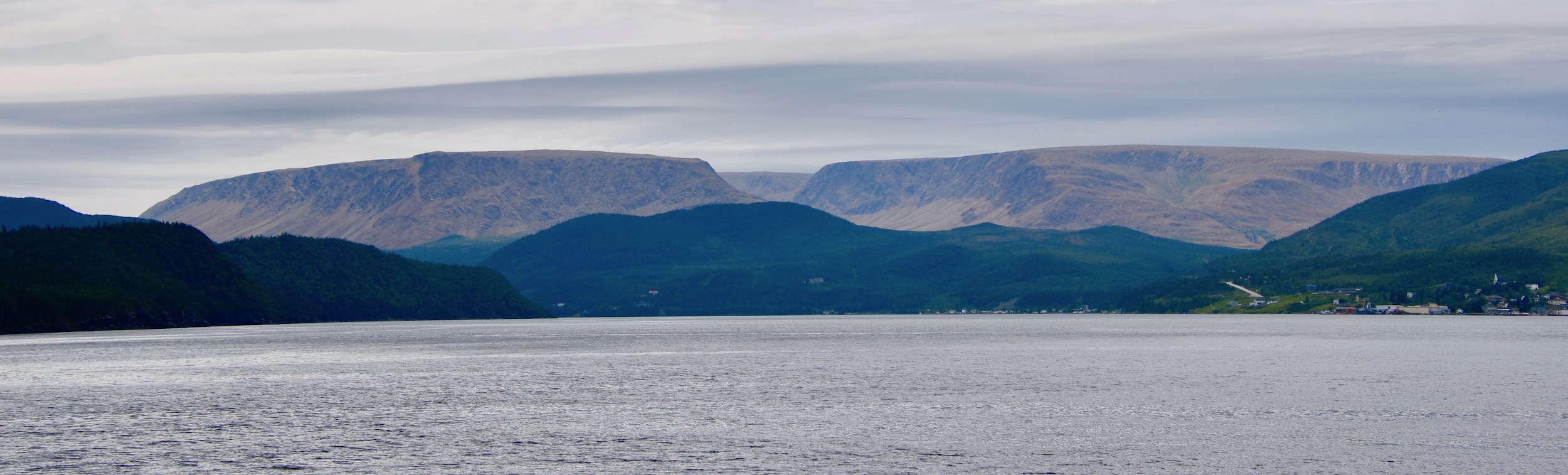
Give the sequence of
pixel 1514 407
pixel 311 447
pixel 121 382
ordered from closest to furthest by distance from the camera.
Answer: pixel 311 447
pixel 1514 407
pixel 121 382

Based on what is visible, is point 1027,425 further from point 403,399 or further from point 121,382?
point 121,382

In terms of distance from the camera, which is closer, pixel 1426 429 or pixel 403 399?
pixel 1426 429

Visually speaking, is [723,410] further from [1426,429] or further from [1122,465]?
[1426,429]

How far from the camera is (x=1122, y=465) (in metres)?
93.3

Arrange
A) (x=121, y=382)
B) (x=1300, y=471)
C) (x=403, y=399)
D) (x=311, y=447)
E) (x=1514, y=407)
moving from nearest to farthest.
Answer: (x=1300, y=471) → (x=311, y=447) → (x=1514, y=407) → (x=403, y=399) → (x=121, y=382)

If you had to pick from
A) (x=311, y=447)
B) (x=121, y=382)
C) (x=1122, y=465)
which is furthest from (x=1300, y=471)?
(x=121, y=382)

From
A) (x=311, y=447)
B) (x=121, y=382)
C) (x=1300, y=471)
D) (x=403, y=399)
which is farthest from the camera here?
(x=121, y=382)

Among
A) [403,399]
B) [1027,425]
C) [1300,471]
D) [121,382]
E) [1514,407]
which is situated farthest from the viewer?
[121,382]

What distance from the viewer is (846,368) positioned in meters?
192

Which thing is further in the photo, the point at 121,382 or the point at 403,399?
the point at 121,382

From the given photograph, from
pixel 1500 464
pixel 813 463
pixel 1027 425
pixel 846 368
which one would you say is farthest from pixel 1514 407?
pixel 846 368

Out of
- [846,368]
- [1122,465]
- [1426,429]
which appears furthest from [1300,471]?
[846,368]

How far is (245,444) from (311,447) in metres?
6.23

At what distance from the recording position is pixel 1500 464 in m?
91.1
